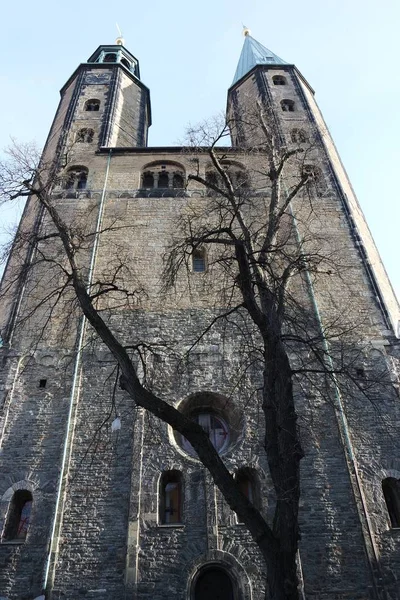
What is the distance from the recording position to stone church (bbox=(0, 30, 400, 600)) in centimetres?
827

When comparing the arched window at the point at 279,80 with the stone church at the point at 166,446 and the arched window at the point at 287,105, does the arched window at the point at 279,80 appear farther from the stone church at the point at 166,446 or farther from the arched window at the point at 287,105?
the stone church at the point at 166,446

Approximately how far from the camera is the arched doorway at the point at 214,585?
8289mm

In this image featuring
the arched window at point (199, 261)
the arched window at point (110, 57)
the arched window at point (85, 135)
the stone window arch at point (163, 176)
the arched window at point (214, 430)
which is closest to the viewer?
the arched window at point (214, 430)

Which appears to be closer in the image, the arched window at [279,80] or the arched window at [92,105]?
the arched window at [92,105]

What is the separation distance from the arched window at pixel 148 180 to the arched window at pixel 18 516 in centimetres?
1000

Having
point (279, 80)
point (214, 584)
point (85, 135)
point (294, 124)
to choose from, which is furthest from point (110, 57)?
point (214, 584)

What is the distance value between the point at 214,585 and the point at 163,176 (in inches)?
473

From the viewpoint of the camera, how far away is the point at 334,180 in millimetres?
15438

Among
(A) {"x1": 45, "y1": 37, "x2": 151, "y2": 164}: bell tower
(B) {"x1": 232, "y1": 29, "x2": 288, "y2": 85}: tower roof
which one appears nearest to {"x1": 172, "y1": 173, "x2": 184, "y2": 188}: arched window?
(A) {"x1": 45, "y1": 37, "x2": 151, "y2": 164}: bell tower

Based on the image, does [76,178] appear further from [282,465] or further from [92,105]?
[282,465]

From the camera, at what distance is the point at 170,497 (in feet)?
31.0

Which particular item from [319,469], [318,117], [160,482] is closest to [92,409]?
[160,482]

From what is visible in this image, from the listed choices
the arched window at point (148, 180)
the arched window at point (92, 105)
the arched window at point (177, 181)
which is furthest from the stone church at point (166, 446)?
the arched window at point (92, 105)

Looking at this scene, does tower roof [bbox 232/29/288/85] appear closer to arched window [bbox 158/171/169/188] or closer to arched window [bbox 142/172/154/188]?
arched window [bbox 158/171/169/188]
